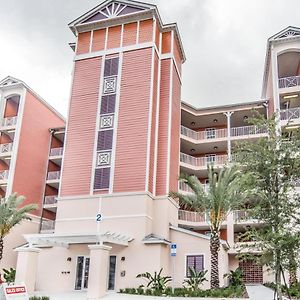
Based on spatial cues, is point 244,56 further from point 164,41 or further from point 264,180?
point 264,180

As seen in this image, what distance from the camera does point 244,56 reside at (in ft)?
99.8

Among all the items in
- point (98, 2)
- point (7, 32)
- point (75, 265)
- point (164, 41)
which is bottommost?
point (75, 265)

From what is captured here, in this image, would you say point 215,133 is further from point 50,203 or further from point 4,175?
point 4,175

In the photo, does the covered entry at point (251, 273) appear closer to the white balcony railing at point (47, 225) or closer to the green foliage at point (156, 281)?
the green foliage at point (156, 281)

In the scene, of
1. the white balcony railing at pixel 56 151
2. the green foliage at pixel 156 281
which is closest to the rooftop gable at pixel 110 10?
the white balcony railing at pixel 56 151

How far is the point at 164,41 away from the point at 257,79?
12524 mm

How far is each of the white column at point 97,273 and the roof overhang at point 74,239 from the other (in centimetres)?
166

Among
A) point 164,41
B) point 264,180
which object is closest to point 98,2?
point 164,41

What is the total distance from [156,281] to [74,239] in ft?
16.8

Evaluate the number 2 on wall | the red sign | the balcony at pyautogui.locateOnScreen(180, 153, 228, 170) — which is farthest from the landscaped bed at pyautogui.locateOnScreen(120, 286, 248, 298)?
the balcony at pyautogui.locateOnScreen(180, 153, 228, 170)

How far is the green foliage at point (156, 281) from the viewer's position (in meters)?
21.0

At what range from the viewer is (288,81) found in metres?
30.4

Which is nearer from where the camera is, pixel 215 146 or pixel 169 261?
pixel 169 261

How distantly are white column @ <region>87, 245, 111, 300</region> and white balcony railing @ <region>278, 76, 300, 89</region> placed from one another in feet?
63.1
